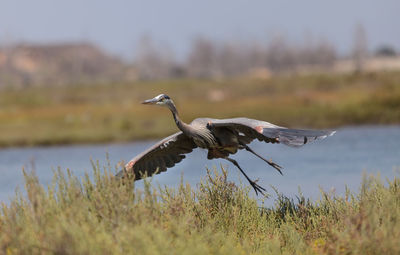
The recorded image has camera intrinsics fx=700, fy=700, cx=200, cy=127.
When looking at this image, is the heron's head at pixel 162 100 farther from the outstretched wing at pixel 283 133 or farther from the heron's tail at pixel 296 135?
the heron's tail at pixel 296 135

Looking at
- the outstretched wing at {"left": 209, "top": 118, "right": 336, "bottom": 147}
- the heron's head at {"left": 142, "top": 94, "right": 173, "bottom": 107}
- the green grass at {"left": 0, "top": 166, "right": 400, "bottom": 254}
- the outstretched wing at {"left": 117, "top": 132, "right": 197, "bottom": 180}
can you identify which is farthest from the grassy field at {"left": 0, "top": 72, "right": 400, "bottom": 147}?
the outstretched wing at {"left": 209, "top": 118, "right": 336, "bottom": 147}

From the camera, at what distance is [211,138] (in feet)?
31.7

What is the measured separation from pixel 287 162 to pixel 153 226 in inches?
544

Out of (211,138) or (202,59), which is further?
(202,59)

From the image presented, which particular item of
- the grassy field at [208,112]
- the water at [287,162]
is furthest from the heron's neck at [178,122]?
the grassy field at [208,112]

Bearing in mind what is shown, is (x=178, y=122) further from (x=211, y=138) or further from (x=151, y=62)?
(x=151, y=62)

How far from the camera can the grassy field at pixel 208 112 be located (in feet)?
96.6

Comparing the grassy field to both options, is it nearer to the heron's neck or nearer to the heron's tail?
the heron's neck

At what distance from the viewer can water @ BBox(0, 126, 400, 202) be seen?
16734mm

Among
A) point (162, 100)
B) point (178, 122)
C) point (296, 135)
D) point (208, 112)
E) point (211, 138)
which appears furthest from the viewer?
point (208, 112)

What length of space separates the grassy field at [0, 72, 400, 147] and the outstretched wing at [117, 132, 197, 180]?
18.1 metres

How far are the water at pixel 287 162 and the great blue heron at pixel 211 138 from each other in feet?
11.7

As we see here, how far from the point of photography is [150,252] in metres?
6.67

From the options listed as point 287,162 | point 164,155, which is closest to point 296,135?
point 164,155
